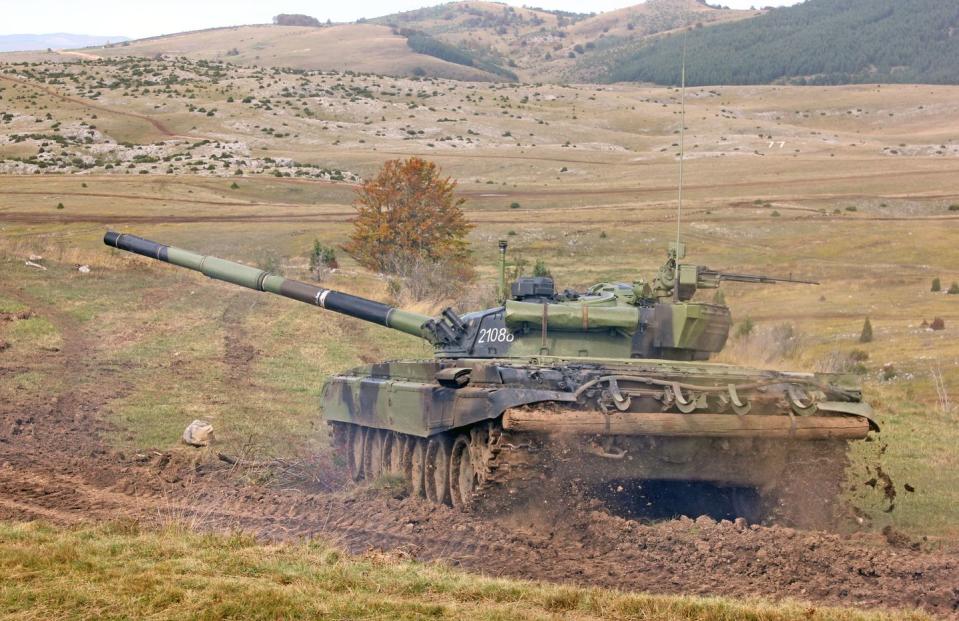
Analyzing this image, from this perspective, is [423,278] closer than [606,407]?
No

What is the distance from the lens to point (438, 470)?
48.5 ft

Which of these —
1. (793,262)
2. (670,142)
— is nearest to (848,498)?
(793,262)

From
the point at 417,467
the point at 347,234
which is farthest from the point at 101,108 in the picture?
the point at 417,467

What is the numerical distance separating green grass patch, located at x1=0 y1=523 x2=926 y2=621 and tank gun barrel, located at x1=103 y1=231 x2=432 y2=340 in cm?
715

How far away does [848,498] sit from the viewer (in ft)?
44.8

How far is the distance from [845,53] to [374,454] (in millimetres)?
175113

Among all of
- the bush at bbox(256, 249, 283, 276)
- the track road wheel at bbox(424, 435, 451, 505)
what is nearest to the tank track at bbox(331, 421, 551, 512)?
the track road wheel at bbox(424, 435, 451, 505)

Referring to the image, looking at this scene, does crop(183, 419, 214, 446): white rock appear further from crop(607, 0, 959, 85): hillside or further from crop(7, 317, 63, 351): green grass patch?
crop(607, 0, 959, 85): hillside

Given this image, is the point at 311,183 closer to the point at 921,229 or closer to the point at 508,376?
the point at 921,229

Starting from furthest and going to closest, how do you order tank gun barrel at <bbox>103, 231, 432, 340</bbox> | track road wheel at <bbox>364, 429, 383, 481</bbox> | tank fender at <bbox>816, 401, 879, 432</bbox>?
tank gun barrel at <bbox>103, 231, 432, 340</bbox> < track road wheel at <bbox>364, 429, 383, 481</bbox> < tank fender at <bbox>816, 401, 879, 432</bbox>

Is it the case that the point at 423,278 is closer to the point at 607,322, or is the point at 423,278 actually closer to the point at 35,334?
the point at 35,334

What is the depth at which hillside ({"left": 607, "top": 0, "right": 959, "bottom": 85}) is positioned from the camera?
171 metres

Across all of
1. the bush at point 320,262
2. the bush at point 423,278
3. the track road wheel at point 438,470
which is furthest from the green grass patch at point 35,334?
the track road wheel at point 438,470

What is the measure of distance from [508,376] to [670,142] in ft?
320
